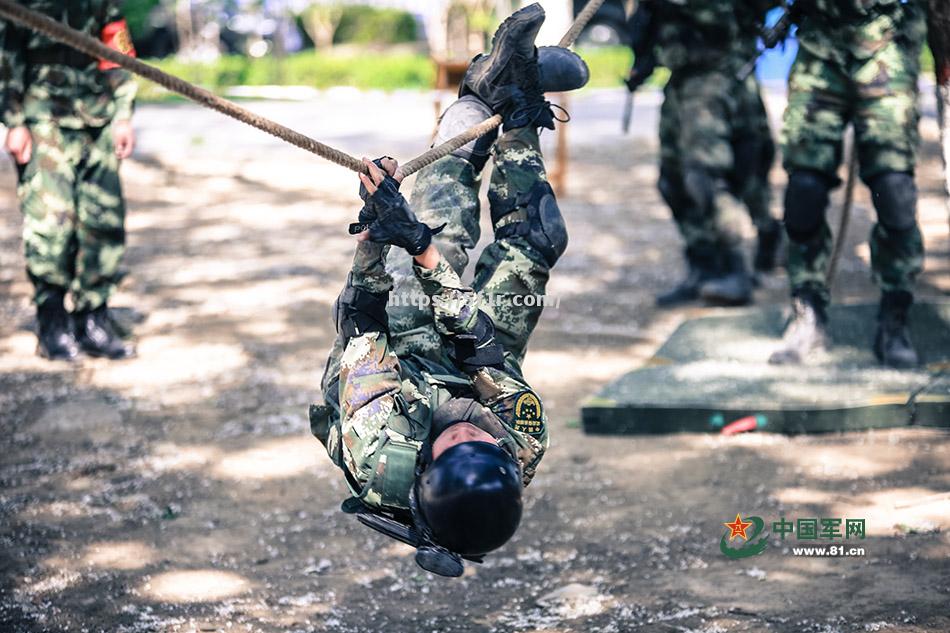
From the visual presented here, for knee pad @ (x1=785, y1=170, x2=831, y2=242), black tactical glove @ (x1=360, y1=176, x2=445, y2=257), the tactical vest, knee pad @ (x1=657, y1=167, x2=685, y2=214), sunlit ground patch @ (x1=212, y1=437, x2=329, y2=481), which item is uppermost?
black tactical glove @ (x1=360, y1=176, x2=445, y2=257)

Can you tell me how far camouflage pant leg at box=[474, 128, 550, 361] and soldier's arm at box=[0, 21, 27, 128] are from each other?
9.41 ft

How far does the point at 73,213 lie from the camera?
18.6 ft

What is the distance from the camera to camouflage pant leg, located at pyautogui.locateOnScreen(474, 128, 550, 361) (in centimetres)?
354

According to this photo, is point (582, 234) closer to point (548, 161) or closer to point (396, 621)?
point (548, 161)

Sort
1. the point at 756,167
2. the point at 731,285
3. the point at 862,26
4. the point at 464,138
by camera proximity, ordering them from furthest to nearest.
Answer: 1. the point at 756,167
2. the point at 731,285
3. the point at 862,26
4. the point at 464,138

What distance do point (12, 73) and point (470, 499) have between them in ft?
12.2

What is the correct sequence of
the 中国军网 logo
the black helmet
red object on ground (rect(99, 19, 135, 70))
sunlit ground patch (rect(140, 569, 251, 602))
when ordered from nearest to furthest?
the black helmet → sunlit ground patch (rect(140, 569, 251, 602)) → the 中国军网 logo → red object on ground (rect(99, 19, 135, 70))

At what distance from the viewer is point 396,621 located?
3559 mm

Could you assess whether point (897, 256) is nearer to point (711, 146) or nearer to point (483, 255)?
point (711, 146)

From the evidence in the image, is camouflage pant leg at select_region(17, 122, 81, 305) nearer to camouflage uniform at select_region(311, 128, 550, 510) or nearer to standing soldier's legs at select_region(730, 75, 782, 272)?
camouflage uniform at select_region(311, 128, 550, 510)

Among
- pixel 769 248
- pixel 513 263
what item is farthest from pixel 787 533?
pixel 769 248

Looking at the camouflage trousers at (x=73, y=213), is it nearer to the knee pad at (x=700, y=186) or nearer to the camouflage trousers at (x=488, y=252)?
the camouflage trousers at (x=488, y=252)

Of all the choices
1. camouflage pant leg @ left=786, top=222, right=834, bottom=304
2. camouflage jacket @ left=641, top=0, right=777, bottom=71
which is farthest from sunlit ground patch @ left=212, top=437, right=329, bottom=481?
camouflage jacket @ left=641, top=0, right=777, bottom=71

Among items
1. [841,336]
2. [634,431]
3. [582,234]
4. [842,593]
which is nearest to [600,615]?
[842,593]
